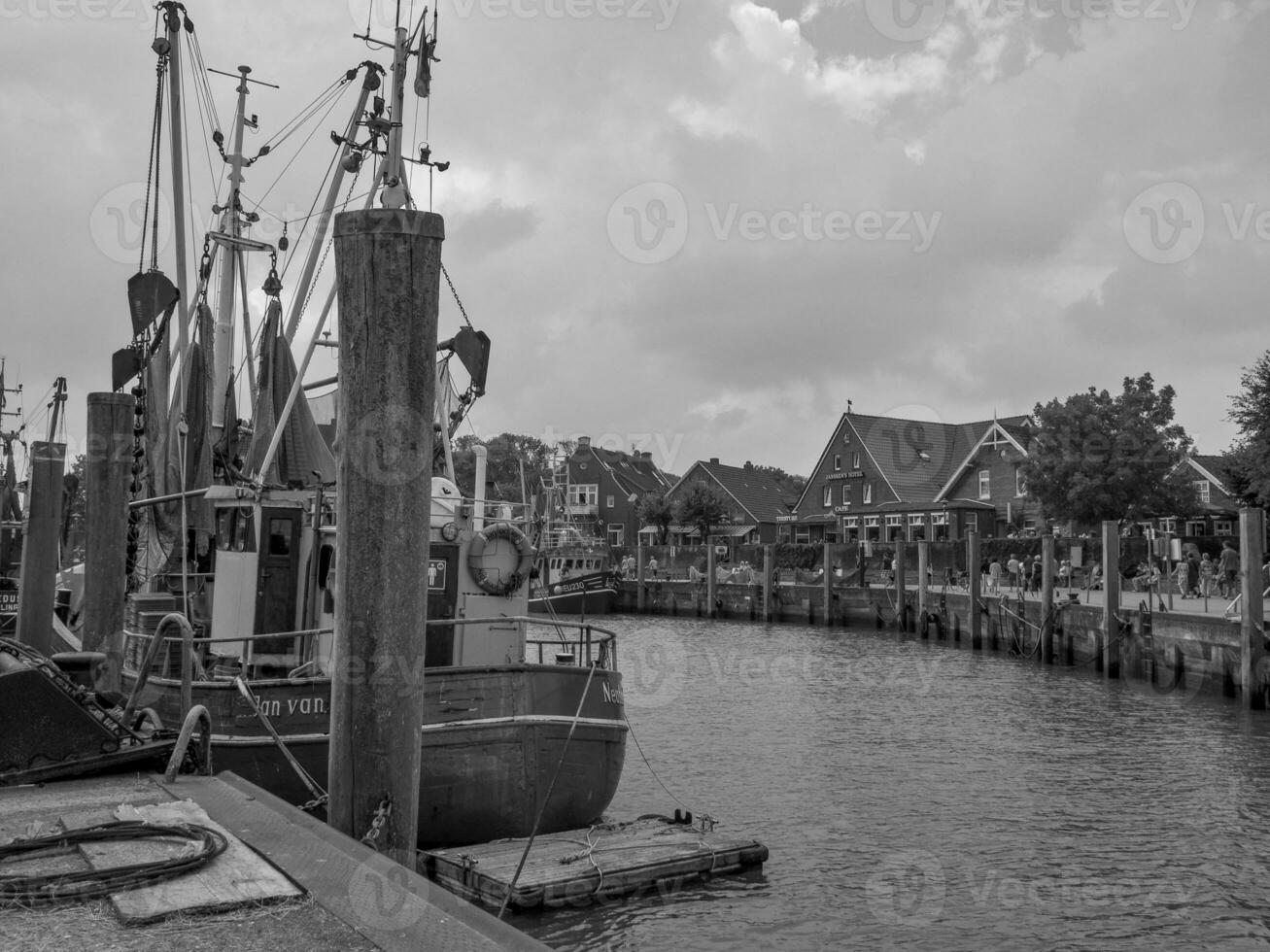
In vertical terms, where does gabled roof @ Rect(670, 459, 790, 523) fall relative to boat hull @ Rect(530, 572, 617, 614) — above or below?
above

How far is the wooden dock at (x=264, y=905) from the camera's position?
4.58 meters

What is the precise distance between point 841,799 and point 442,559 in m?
6.73

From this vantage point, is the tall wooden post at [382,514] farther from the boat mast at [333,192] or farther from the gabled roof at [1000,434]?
the gabled roof at [1000,434]

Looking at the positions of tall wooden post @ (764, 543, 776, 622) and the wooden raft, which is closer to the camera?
the wooden raft

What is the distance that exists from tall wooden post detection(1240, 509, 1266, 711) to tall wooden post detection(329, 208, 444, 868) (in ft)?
66.0

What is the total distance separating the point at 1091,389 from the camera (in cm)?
5184

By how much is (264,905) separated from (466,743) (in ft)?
19.7

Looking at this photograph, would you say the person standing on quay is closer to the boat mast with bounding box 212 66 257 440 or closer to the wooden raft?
the wooden raft

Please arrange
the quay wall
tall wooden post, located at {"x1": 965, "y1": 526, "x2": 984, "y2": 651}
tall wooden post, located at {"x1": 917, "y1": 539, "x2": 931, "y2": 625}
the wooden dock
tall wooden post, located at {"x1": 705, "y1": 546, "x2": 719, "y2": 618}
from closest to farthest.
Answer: the wooden dock
the quay wall
tall wooden post, located at {"x1": 965, "y1": 526, "x2": 984, "y2": 651}
tall wooden post, located at {"x1": 917, "y1": 539, "x2": 931, "y2": 625}
tall wooden post, located at {"x1": 705, "y1": 546, "x2": 719, "y2": 618}

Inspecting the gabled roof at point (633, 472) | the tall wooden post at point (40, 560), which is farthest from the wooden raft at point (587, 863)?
the gabled roof at point (633, 472)

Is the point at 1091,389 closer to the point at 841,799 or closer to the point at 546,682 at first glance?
the point at 841,799

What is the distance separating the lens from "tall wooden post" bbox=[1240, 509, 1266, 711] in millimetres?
21750

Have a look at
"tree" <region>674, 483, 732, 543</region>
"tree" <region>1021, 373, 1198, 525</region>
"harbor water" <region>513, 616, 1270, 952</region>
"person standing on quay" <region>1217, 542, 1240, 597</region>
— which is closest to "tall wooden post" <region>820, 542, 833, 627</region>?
"tree" <region>1021, 373, 1198, 525</region>

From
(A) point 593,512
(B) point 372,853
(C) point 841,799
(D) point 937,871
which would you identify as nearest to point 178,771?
(B) point 372,853
